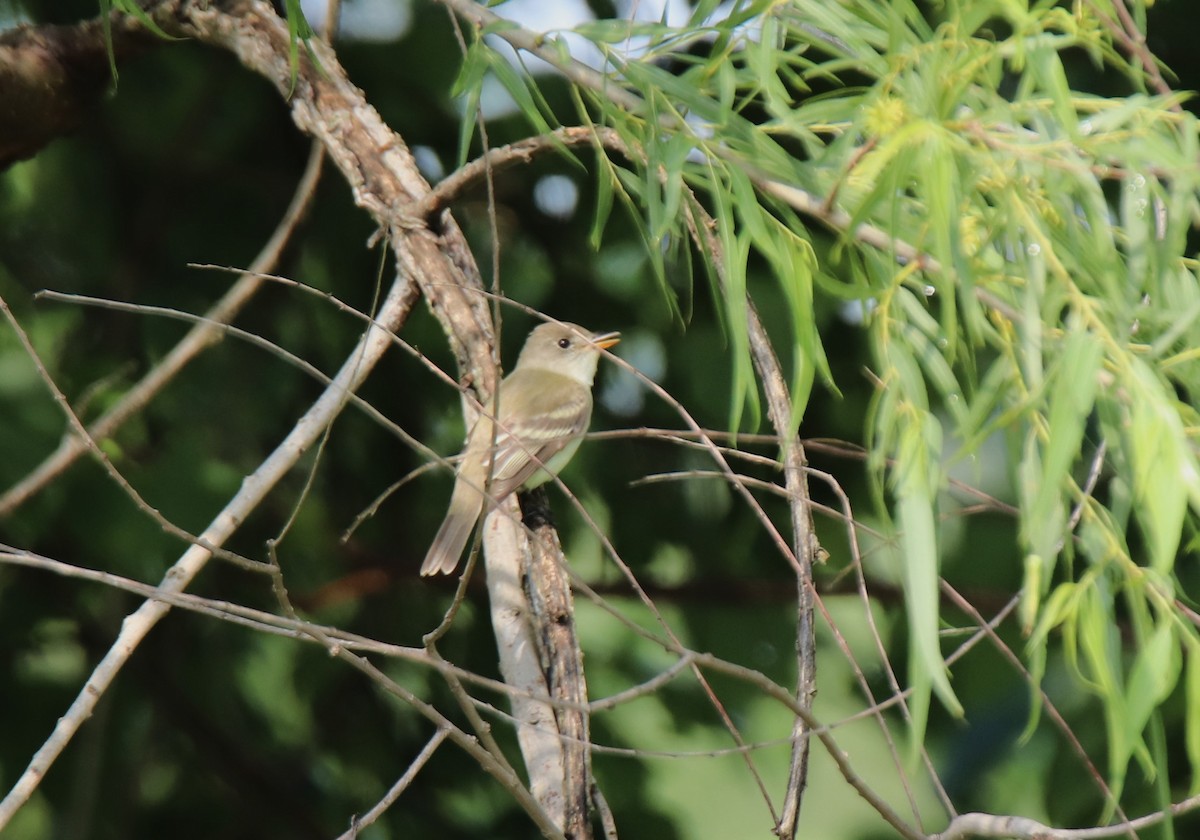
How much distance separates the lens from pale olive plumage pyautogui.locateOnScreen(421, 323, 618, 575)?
2939 mm

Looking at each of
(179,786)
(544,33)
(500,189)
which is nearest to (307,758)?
(179,786)

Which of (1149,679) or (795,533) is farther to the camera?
(795,533)

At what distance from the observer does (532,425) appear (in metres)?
3.93

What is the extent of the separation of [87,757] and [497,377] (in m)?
2.02

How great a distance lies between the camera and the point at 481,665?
10.6 ft

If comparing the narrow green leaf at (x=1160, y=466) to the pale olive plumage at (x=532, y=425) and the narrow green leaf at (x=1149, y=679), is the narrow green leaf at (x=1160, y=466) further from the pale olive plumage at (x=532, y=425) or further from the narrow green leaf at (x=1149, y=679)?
the pale olive plumage at (x=532, y=425)

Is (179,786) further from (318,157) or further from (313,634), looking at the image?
(313,634)

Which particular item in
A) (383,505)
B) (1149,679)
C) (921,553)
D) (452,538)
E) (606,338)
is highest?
(921,553)

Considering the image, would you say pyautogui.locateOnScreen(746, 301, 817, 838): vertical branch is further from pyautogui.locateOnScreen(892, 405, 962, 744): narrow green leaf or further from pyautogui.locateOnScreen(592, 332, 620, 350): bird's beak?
pyautogui.locateOnScreen(592, 332, 620, 350): bird's beak

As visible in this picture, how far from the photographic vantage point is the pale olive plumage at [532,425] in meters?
2.94

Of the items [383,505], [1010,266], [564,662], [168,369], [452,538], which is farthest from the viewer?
[383,505]

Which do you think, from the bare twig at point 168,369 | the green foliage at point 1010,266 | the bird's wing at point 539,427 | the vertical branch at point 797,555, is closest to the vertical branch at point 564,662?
the vertical branch at point 797,555

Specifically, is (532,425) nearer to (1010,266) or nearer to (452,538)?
(452,538)

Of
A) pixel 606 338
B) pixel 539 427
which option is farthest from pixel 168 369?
pixel 539 427
